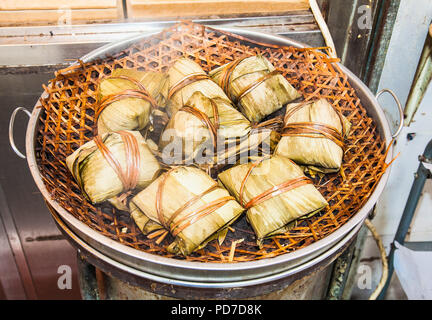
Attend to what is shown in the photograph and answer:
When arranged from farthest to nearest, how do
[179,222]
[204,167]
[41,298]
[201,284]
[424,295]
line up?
[41,298] → [424,295] → [204,167] → [179,222] → [201,284]

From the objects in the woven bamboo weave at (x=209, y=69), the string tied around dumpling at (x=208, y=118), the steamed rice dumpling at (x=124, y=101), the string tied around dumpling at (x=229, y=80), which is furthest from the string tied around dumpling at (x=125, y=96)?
the string tied around dumpling at (x=229, y=80)

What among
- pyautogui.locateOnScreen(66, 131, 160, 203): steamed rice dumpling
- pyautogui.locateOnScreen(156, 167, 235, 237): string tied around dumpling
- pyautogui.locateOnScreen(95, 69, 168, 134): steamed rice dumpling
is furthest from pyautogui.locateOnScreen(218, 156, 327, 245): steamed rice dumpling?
pyautogui.locateOnScreen(95, 69, 168, 134): steamed rice dumpling

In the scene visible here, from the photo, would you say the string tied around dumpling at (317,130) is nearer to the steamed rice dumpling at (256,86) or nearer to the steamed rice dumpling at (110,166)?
the steamed rice dumpling at (256,86)

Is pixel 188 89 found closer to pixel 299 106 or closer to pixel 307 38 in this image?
pixel 299 106

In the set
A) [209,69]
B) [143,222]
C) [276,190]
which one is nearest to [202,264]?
[143,222]

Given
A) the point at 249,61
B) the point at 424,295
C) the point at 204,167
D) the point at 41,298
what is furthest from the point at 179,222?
the point at 41,298
